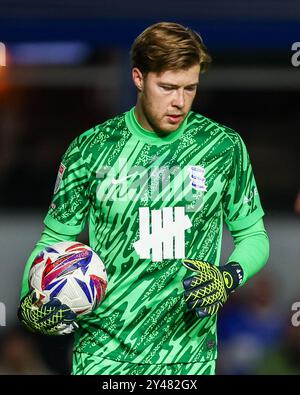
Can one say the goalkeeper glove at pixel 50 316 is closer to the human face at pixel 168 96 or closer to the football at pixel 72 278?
the football at pixel 72 278

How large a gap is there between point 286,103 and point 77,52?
1.80 metres

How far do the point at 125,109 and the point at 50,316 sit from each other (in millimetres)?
2099

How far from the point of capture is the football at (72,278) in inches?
160

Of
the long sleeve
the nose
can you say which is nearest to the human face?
the nose

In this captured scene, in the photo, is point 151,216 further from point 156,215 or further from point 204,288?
point 204,288

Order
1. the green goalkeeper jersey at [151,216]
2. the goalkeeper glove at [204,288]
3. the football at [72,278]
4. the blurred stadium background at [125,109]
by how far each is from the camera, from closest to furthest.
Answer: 1. the goalkeeper glove at [204,288]
2. the football at [72,278]
3. the green goalkeeper jersey at [151,216]
4. the blurred stadium background at [125,109]

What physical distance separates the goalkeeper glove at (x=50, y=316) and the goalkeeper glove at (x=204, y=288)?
0.48 m

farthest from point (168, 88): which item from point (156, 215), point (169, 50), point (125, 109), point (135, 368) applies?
point (125, 109)

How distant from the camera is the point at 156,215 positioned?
422 cm

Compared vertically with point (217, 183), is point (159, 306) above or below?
Result: below

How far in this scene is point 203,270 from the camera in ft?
13.1

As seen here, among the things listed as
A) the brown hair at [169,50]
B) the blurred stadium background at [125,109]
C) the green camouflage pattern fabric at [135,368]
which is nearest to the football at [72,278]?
the green camouflage pattern fabric at [135,368]
